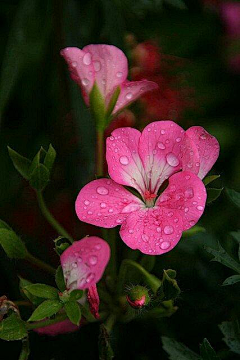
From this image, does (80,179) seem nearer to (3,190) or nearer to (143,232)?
(3,190)

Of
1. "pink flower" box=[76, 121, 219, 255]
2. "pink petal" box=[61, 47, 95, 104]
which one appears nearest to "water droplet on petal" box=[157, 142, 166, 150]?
"pink flower" box=[76, 121, 219, 255]

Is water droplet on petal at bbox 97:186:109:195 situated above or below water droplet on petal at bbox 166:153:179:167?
below

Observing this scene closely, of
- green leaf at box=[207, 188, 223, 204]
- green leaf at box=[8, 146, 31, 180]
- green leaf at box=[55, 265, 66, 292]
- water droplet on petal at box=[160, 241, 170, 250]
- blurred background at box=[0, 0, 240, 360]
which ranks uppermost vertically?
water droplet on petal at box=[160, 241, 170, 250]

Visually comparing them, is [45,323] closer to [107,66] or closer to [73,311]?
[73,311]

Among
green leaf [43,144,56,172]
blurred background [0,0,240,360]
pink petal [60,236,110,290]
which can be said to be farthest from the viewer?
blurred background [0,0,240,360]

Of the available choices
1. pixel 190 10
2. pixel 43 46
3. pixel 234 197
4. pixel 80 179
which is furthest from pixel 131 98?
pixel 190 10

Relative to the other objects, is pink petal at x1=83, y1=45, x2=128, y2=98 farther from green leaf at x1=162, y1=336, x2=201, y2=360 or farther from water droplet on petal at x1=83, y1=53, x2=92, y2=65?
green leaf at x1=162, y1=336, x2=201, y2=360

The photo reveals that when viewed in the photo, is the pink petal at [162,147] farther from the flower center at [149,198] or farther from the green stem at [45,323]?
the green stem at [45,323]
